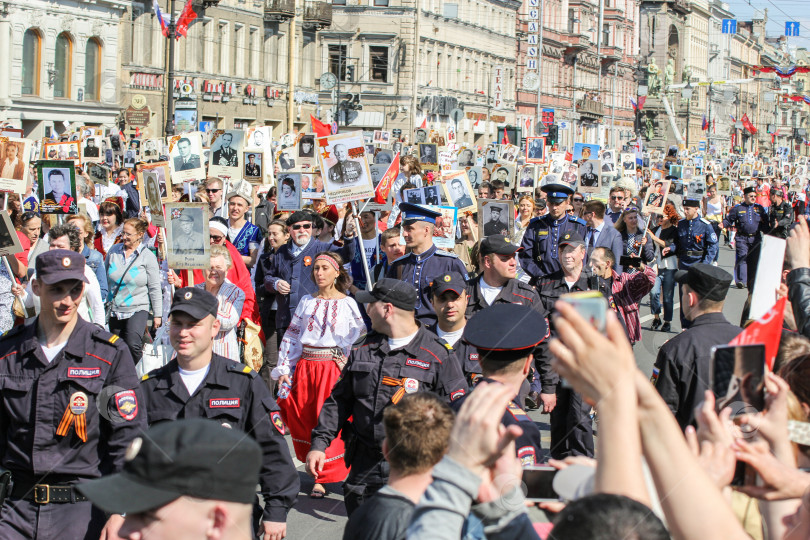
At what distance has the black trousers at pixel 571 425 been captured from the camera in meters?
7.59

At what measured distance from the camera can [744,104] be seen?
496ft

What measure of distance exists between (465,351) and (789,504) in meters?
4.00

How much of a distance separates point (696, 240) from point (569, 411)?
7524 mm

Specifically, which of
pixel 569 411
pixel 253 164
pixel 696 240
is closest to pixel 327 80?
pixel 253 164

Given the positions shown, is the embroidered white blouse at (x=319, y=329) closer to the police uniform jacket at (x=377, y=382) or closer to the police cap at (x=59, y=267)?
the police uniform jacket at (x=377, y=382)

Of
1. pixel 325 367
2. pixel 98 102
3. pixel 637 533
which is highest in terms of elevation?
pixel 98 102

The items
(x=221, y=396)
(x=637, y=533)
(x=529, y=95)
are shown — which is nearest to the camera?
(x=637, y=533)

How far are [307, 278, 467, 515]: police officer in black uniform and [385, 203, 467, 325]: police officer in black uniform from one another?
2.34m

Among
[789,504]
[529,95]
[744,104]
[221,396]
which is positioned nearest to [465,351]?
[221,396]

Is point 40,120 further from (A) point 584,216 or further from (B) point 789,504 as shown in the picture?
(B) point 789,504

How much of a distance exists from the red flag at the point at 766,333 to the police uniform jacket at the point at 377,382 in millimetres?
2409

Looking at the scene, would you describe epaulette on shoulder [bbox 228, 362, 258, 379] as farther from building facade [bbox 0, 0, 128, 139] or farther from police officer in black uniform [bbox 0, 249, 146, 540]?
building facade [bbox 0, 0, 128, 139]

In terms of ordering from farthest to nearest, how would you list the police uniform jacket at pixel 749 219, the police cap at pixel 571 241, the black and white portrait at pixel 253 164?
the police uniform jacket at pixel 749 219, the black and white portrait at pixel 253 164, the police cap at pixel 571 241

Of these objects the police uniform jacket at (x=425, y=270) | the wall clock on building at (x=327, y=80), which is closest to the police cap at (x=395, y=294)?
the police uniform jacket at (x=425, y=270)
